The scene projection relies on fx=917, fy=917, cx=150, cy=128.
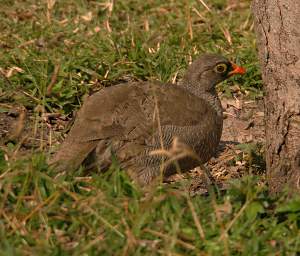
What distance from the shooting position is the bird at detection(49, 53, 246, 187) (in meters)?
6.50

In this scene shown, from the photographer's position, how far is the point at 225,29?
30.8 ft

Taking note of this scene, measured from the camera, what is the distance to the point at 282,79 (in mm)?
6090

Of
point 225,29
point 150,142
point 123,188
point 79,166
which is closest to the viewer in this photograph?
point 123,188

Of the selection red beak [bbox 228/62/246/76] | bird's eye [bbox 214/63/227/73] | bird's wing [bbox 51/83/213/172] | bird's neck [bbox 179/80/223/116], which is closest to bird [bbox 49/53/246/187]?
bird's wing [bbox 51/83/213/172]

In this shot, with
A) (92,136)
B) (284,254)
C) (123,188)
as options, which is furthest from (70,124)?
(284,254)

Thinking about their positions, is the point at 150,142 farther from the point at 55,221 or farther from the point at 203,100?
the point at 55,221

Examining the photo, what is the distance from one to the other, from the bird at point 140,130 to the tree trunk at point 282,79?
2.07 feet

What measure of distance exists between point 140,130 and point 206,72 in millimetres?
1341

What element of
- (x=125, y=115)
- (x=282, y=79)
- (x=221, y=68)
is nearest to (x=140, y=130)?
(x=125, y=115)

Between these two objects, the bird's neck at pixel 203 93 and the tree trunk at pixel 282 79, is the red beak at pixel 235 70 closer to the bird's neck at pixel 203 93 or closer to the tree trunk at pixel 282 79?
the bird's neck at pixel 203 93

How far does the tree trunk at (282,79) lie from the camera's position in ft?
19.7

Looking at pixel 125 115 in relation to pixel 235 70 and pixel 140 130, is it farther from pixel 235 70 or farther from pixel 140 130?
pixel 235 70

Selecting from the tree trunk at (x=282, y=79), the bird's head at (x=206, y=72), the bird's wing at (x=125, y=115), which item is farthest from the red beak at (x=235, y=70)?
the tree trunk at (x=282, y=79)

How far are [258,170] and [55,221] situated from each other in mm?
2653
